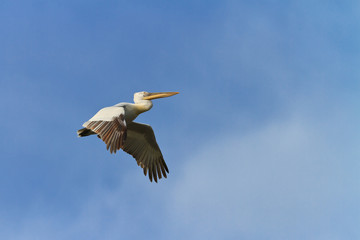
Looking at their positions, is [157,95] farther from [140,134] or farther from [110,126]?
[110,126]

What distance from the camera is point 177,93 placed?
56.9 feet

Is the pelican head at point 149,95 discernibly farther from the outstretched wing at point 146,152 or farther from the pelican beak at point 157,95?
the outstretched wing at point 146,152

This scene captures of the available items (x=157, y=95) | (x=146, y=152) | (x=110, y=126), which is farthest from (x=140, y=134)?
(x=110, y=126)

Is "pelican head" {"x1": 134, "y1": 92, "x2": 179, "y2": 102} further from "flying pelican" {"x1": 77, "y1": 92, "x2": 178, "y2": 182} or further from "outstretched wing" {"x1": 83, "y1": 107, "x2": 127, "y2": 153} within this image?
"outstretched wing" {"x1": 83, "y1": 107, "x2": 127, "y2": 153}

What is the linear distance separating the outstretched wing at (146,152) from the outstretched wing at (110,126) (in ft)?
7.77

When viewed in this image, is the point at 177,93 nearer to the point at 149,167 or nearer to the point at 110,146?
the point at 149,167

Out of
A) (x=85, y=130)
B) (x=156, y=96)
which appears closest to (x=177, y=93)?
(x=156, y=96)

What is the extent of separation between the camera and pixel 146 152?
17219 millimetres

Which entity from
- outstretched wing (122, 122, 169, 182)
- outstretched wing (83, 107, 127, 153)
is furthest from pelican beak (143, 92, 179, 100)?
outstretched wing (83, 107, 127, 153)

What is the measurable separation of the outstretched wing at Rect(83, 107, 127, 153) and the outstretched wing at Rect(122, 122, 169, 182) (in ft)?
7.77

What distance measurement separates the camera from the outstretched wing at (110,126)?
43.7ft

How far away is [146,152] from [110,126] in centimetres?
364

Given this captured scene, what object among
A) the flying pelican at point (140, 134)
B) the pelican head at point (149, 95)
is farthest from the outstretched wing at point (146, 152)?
the pelican head at point (149, 95)

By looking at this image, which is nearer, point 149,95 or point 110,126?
point 110,126
